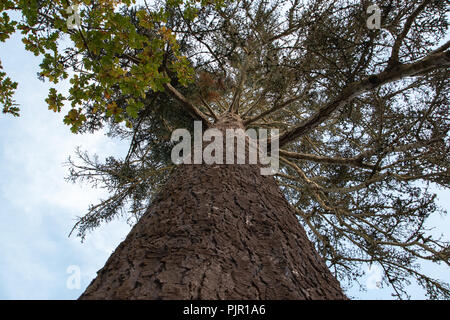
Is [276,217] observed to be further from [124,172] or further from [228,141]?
[124,172]

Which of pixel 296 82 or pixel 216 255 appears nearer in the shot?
pixel 216 255

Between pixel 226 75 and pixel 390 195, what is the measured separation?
3.33 m

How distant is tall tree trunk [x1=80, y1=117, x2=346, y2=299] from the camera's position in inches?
44.3

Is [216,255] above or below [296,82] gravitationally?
below

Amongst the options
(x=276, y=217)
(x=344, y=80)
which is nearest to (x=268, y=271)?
(x=276, y=217)

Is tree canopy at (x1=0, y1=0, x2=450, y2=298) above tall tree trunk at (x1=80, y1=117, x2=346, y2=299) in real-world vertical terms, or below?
above

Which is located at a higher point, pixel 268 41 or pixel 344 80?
pixel 268 41

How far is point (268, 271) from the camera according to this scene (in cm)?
128

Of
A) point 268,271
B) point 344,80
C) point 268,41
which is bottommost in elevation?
point 268,271

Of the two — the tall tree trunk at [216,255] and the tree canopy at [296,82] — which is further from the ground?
the tree canopy at [296,82]

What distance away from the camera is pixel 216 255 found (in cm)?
131

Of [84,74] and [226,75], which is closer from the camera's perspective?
[84,74]

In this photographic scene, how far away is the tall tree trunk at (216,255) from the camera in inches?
44.3

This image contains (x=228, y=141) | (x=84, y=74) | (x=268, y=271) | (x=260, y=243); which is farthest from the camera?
(x=228, y=141)
